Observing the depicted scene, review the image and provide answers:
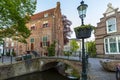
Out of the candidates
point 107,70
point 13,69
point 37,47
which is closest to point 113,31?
point 107,70

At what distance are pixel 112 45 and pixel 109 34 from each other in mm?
1478

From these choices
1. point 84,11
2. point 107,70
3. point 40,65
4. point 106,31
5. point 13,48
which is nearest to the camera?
point 84,11

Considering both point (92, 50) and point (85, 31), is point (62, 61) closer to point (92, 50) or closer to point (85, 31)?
point (85, 31)

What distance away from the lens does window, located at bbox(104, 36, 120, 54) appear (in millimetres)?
18688

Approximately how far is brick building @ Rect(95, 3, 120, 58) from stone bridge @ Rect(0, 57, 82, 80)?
19.3 ft

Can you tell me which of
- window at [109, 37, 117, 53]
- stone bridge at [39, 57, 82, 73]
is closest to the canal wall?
stone bridge at [39, 57, 82, 73]

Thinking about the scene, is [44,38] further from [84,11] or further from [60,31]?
[84,11]

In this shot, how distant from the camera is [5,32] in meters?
13.4

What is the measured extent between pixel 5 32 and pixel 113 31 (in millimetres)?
13000

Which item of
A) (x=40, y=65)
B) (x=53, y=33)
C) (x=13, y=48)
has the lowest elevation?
(x=40, y=65)

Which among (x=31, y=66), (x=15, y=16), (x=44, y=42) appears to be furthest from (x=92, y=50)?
(x=15, y=16)

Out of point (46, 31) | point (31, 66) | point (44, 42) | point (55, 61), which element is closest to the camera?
point (55, 61)

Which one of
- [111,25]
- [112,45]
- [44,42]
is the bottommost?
[112,45]

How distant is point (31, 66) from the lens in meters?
22.8
